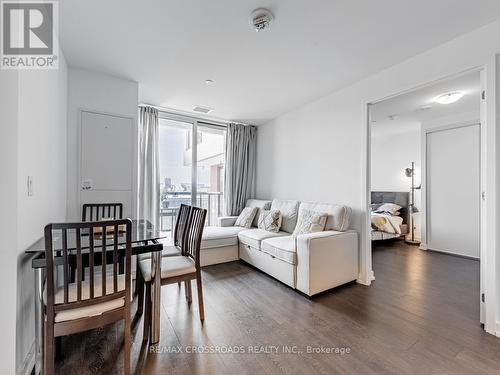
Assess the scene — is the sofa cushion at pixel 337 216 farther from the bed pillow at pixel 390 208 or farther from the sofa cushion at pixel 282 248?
the bed pillow at pixel 390 208

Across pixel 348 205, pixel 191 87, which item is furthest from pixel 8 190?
pixel 348 205

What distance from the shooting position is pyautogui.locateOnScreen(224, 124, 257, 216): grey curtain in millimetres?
4672

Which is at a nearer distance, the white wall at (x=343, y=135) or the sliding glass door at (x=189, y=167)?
the white wall at (x=343, y=135)

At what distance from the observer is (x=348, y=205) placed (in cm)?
307

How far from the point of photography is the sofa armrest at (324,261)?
8.08ft

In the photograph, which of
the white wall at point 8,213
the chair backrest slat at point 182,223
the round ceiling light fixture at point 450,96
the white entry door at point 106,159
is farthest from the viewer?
the round ceiling light fixture at point 450,96

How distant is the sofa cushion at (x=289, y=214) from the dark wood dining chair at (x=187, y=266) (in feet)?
6.00

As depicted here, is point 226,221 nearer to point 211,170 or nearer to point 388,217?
point 211,170

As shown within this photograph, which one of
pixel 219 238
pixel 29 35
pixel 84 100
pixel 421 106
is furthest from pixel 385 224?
pixel 29 35

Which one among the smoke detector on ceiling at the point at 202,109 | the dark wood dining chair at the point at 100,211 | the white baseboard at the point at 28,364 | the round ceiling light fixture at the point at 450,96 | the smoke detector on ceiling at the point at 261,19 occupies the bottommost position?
the white baseboard at the point at 28,364

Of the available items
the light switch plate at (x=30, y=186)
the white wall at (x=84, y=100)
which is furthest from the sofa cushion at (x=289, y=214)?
the light switch plate at (x=30, y=186)

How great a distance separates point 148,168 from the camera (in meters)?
3.65

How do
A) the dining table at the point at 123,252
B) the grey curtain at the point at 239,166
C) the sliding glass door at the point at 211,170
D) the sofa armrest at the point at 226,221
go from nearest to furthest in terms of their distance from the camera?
1. the dining table at the point at 123,252
2. the sofa armrest at the point at 226,221
3. the sliding glass door at the point at 211,170
4. the grey curtain at the point at 239,166

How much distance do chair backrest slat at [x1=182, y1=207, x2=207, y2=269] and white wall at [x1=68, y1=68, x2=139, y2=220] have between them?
1.51 m
